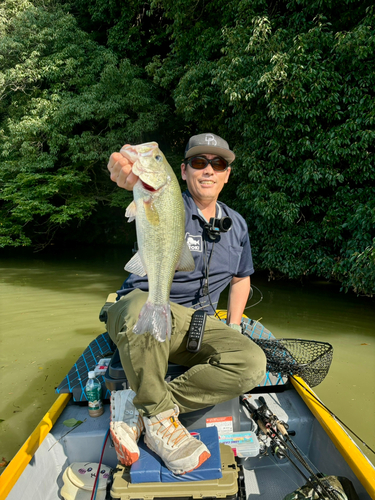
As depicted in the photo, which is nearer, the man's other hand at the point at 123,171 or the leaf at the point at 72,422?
the man's other hand at the point at 123,171

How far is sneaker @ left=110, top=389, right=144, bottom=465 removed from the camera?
2.05 metres

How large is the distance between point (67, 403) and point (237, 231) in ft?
6.71

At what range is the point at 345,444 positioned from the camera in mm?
2232

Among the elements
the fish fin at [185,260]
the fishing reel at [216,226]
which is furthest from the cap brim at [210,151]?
the fish fin at [185,260]

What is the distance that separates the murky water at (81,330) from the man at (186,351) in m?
1.90

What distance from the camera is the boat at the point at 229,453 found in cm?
196

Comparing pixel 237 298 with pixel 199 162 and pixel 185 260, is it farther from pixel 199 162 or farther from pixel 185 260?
Answer: pixel 185 260

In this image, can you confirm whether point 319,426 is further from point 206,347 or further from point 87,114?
point 87,114

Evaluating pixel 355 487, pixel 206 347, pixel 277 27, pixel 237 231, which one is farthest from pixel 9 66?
pixel 355 487

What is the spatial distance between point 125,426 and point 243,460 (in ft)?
3.17

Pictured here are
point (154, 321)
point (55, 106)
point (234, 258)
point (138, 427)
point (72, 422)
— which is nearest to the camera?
point (154, 321)

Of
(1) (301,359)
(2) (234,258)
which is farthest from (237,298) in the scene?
(1) (301,359)

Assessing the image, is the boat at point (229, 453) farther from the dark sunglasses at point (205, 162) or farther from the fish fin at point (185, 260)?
the dark sunglasses at point (205, 162)

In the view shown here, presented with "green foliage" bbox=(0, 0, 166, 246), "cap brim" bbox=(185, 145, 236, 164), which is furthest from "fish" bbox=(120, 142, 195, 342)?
"green foliage" bbox=(0, 0, 166, 246)
